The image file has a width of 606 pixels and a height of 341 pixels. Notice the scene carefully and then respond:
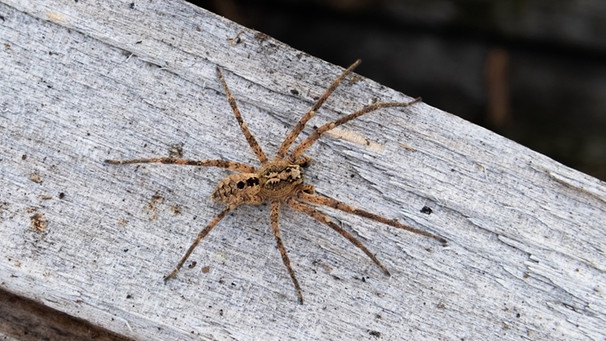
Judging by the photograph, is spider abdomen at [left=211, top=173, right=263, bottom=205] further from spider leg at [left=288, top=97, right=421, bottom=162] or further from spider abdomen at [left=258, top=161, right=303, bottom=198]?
spider leg at [left=288, top=97, right=421, bottom=162]

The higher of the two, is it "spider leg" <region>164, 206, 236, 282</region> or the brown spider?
the brown spider

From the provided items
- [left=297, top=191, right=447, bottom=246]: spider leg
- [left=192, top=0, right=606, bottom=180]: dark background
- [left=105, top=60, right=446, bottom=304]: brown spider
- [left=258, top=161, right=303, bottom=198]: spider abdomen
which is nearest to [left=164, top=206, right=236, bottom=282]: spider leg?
[left=105, top=60, right=446, bottom=304]: brown spider

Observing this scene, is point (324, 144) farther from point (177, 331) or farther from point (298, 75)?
point (177, 331)

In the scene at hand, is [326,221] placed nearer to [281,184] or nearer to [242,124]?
[281,184]

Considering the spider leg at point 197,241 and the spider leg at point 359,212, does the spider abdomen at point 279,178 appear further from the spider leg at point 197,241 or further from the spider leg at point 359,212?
the spider leg at point 197,241

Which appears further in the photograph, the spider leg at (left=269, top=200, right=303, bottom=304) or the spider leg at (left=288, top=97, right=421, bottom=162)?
the spider leg at (left=288, top=97, right=421, bottom=162)

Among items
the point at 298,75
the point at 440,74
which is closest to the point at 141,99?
the point at 298,75
